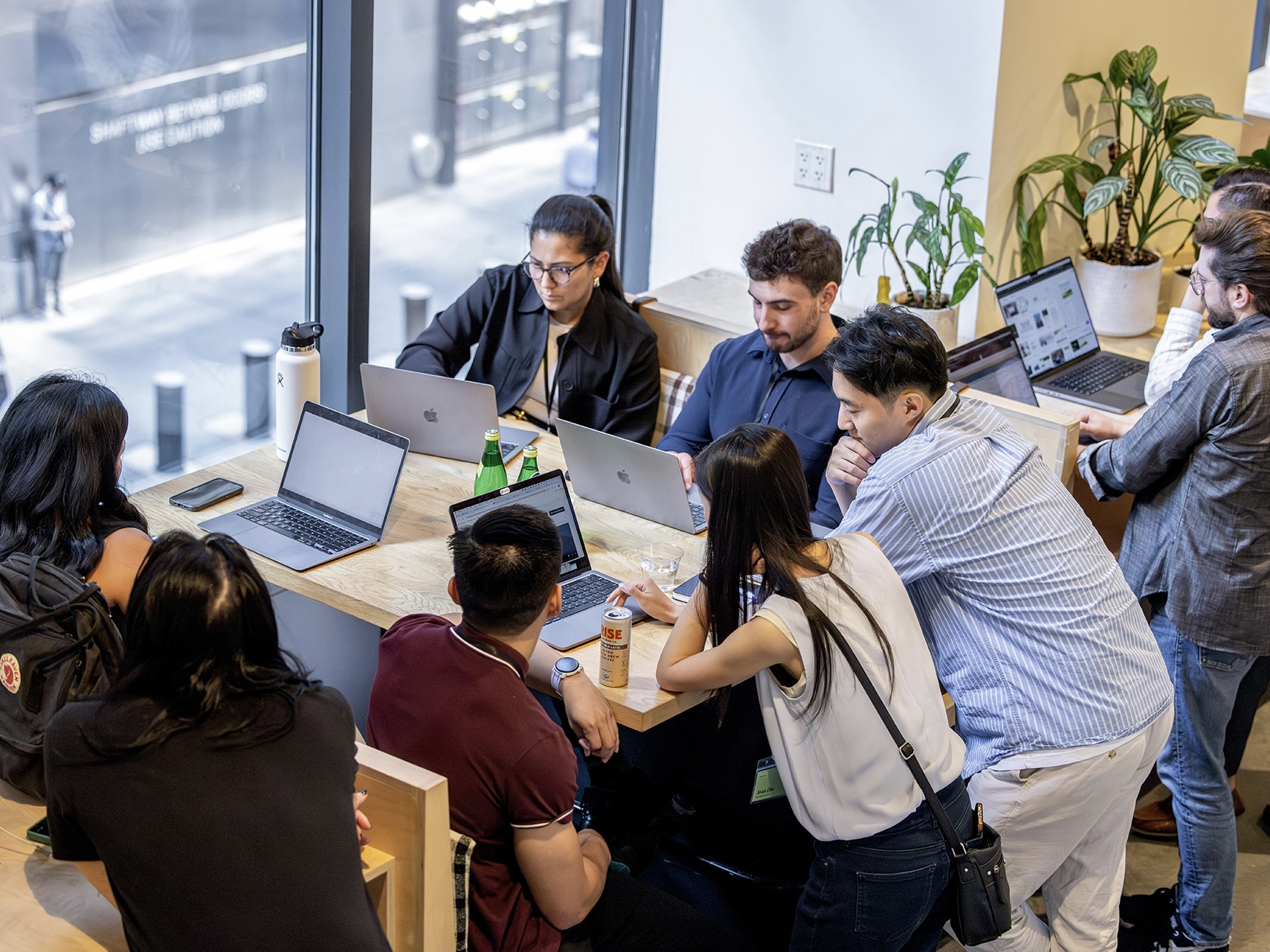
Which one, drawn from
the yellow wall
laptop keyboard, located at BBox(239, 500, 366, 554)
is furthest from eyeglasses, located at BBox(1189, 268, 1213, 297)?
laptop keyboard, located at BBox(239, 500, 366, 554)

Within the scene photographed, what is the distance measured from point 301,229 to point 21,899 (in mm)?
2096

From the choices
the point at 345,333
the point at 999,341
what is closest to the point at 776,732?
the point at 999,341

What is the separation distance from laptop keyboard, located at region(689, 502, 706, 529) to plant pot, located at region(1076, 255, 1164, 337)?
5.97ft

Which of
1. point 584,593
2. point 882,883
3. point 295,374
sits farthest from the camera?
point 295,374

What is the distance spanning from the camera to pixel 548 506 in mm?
2602

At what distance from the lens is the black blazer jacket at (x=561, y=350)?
3451 mm

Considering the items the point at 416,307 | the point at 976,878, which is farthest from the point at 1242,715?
the point at 416,307

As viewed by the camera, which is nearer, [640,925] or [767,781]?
[640,925]

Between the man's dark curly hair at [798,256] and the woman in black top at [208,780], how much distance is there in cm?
164

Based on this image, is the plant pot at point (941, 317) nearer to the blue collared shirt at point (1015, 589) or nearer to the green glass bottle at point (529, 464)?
the green glass bottle at point (529, 464)

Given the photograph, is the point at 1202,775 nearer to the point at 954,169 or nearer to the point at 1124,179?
the point at 954,169

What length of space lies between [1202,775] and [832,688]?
117 cm

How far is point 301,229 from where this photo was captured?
3617 mm

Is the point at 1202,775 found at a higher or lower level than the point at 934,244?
lower
